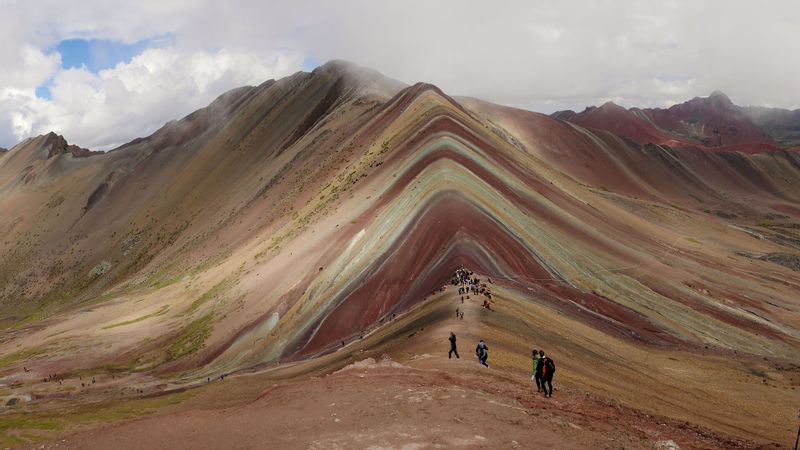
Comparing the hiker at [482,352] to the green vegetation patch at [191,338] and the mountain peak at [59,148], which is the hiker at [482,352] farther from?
the mountain peak at [59,148]

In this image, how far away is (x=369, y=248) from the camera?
1654 inches

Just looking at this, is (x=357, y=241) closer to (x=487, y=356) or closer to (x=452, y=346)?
(x=452, y=346)

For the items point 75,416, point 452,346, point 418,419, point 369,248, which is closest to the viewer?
point 418,419

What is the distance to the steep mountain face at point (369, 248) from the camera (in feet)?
116

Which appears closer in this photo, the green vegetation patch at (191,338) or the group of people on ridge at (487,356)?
the group of people on ridge at (487,356)

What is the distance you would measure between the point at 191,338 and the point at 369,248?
58.9 ft

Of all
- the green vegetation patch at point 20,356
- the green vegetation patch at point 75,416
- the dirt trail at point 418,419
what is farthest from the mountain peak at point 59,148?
the dirt trail at point 418,419

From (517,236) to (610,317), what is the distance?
26.6 feet

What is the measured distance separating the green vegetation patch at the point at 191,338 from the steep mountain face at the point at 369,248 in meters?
0.24

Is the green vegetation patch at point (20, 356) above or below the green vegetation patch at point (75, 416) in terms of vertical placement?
below

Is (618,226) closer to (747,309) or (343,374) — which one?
(747,309)

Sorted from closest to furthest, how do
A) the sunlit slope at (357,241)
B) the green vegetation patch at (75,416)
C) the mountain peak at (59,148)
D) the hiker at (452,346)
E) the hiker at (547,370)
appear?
the hiker at (547,370), the hiker at (452,346), the green vegetation patch at (75,416), the sunlit slope at (357,241), the mountain peak at (59,148)

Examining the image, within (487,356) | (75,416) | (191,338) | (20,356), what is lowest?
(20,356)

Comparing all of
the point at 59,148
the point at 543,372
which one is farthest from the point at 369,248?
the point at 59,148
